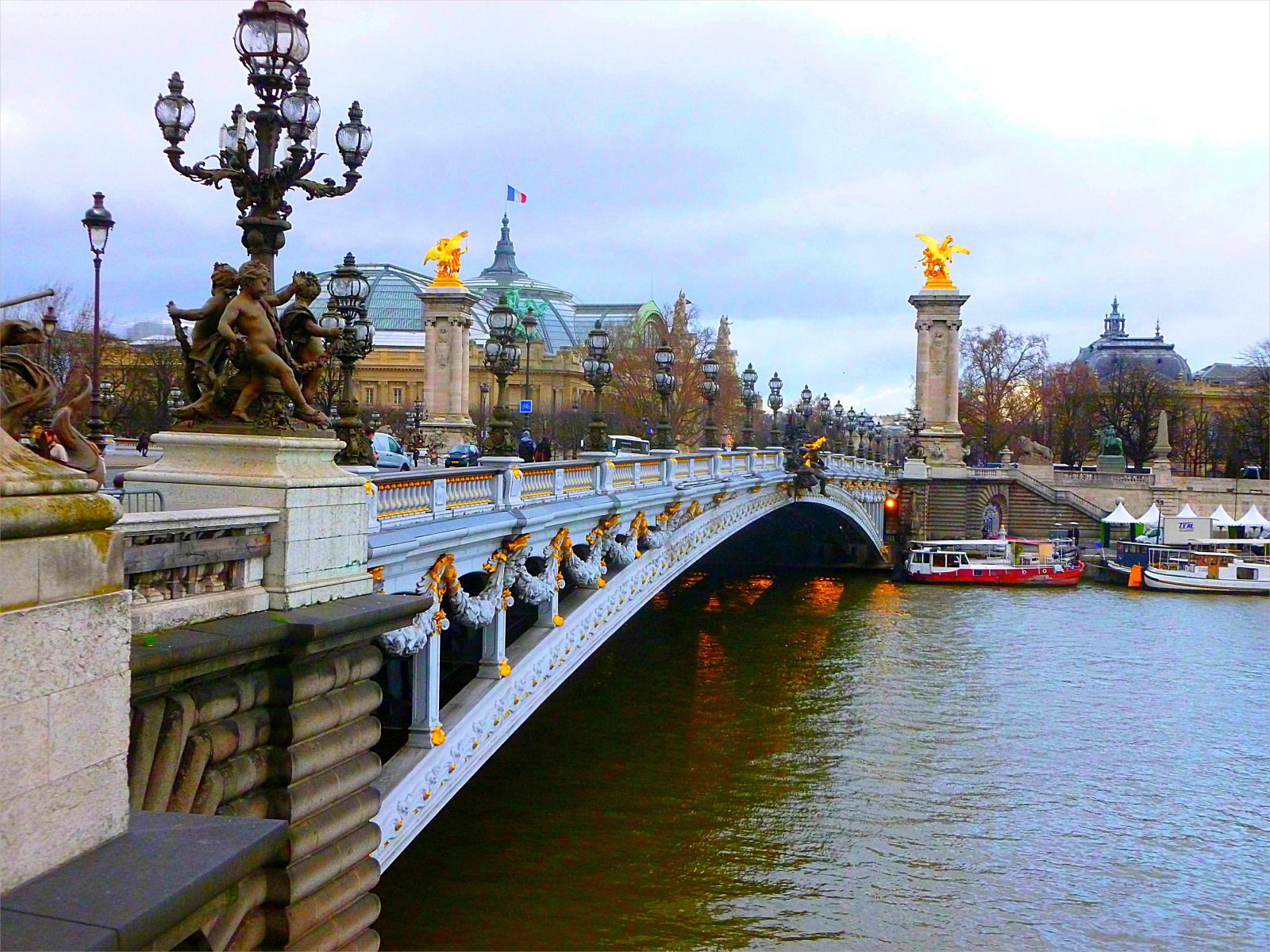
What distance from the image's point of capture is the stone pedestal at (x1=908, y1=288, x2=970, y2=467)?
52.8 metres

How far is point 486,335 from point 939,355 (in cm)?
2779

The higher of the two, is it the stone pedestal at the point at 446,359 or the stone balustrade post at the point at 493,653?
the stone pedestal at the point at 446,359

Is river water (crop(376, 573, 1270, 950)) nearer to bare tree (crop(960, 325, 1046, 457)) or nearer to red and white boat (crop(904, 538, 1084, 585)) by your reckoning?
red and white boat (crop(904, 538, 1084, 585))

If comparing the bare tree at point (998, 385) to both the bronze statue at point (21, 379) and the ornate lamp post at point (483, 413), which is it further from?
the bronze statue at point (21, 379)

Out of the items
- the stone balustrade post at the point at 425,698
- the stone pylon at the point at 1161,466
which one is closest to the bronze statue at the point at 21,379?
the stone balustrade post at the point at 425,698

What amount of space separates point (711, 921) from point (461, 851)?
10.6 ft

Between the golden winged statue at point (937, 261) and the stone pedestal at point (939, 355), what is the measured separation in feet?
1.50

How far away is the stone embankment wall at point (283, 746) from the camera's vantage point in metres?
6.35

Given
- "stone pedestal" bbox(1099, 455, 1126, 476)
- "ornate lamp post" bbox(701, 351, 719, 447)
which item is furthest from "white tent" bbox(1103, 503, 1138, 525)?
"ornate lamp post" bbox(701, 351, 719, 447)

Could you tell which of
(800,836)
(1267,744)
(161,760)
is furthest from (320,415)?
(1267,744)

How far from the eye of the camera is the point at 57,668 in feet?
13.9

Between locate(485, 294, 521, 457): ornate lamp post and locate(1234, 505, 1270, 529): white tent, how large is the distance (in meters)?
41.7

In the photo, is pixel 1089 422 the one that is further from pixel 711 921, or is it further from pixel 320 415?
pixel 320 415

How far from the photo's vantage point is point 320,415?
319 inches
